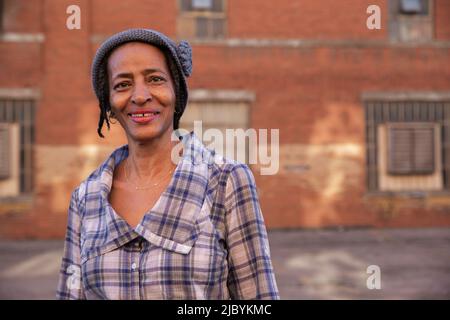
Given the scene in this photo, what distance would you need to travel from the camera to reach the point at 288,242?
1101cm

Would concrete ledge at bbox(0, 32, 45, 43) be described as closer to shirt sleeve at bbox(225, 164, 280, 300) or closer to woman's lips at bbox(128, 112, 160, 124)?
woman's lips at bbox(128, 112, 160, 124)

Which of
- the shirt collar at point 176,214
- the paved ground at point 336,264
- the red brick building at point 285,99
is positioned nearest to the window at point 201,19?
the red brick building at point 285,99

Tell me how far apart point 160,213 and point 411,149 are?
12113 millimetres

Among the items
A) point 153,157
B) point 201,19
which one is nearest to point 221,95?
point 201,19

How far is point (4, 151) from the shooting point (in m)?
11.4

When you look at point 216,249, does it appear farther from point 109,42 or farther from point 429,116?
point 429,116

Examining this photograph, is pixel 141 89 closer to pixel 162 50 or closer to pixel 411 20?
pixel 162 50

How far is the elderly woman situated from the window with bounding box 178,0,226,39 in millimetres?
10815

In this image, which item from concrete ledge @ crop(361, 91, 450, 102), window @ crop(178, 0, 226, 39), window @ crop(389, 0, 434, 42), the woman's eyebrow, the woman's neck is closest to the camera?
the woman's eyebrow

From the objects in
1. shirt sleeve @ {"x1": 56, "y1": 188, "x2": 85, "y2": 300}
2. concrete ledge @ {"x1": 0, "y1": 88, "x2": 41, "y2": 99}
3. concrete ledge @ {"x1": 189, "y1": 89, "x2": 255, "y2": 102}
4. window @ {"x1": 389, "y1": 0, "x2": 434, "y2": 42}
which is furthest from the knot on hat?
window @ {"x1": 389, "y1": 0, "x2": 434, "y2": 42}

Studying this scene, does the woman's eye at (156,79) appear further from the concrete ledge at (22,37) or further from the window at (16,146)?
the concrete ledge at (22,37)

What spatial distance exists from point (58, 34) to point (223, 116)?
13.9ft

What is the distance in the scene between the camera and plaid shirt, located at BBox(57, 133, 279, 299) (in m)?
1.50
